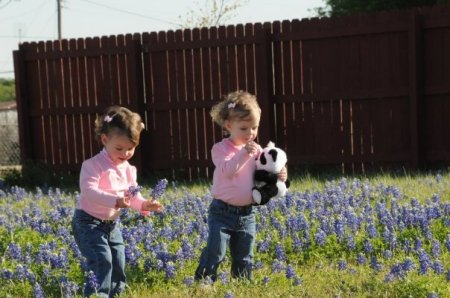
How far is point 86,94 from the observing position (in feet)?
45.2

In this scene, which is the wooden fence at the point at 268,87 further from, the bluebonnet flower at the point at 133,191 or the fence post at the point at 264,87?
the bluebonnet flower at the point at 133,191

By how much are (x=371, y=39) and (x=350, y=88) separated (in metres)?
0.70

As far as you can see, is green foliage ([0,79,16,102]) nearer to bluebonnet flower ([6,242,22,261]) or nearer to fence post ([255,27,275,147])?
fence post ([255,27,275,147])

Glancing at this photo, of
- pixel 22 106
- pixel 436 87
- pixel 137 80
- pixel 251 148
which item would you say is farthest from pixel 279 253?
pixel 22 106

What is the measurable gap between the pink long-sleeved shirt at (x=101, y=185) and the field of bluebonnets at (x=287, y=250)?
17.5 inches

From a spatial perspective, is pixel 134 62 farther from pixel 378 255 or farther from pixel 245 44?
pixel 378 255

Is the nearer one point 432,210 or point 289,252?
point 289,252

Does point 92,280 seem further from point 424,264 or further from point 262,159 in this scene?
point 424,264

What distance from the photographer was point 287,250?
620 centimetres

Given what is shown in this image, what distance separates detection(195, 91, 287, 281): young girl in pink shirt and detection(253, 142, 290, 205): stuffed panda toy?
57 millimetres

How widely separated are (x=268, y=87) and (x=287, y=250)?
20.3 ft

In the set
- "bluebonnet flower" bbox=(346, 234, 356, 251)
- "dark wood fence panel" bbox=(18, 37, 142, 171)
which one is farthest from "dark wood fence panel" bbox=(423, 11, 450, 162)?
"bluebonnet flower" bbox=(346, 234, 356, 251)

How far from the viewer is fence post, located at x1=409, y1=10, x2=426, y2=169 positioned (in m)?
11.3

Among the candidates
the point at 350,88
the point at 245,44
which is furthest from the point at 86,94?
the point at 350,88
